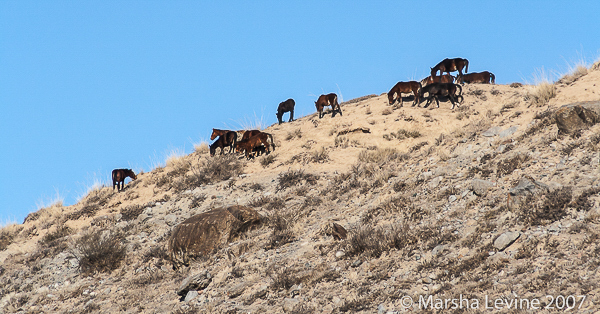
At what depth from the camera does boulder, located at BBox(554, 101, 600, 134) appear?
13.6 meters

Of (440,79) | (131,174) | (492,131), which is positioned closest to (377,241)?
(492,131)

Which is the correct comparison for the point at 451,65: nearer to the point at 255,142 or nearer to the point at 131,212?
the point at 255,142

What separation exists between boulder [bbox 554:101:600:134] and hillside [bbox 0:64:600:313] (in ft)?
1.20

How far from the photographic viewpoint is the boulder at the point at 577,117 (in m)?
13.6

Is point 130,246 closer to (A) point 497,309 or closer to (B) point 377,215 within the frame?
(B) point 377,215

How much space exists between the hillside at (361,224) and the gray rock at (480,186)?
1.6 inches

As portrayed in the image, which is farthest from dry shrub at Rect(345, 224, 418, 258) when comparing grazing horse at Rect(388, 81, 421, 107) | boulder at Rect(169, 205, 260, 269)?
grazing horse at Rect(388, 81, 421, 107)

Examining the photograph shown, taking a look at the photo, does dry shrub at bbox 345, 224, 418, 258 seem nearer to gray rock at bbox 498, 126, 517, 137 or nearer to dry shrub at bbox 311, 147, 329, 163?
gray rock at bbox 498, 126, 517, 137

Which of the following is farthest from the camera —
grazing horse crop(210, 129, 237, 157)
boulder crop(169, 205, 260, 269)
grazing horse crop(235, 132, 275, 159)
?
grazing horse crop(210, 129, 237, 157)

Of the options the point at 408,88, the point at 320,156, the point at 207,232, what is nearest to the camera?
the point at 207,232

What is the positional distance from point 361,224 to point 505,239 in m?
4.19

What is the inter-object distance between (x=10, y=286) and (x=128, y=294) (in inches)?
209

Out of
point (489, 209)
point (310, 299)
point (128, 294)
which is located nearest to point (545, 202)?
point (489, 209)

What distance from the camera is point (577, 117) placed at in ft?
45.3
